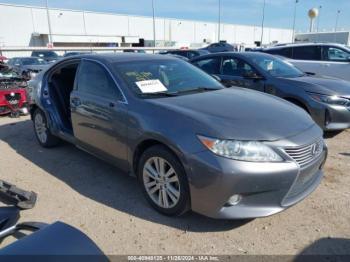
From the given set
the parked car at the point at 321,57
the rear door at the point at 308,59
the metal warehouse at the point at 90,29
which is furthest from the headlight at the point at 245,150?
the metal warehouse at the point at 90,29

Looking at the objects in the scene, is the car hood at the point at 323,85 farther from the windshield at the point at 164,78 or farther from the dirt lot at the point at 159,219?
the windshield at the point at 164,78

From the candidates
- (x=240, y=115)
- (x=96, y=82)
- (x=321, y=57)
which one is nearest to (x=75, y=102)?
(x=96, y=82)

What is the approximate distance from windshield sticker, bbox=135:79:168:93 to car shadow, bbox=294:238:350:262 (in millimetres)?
2196

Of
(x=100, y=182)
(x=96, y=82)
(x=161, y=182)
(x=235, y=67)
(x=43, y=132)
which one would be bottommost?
(x=100, y=182)

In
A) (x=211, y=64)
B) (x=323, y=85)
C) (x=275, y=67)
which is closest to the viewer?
(x=323, y=85)

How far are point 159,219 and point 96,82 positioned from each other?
191 cm

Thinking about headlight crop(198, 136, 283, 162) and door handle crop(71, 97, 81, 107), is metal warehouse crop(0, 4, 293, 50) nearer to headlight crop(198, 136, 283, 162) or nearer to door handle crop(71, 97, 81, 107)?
door handle crop(71, 97, 81, 107)

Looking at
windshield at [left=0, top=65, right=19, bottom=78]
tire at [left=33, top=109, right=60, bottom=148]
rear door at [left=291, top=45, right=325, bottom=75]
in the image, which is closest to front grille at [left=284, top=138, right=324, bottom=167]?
tire at [left=33, top=109, right=60, bottom=148]

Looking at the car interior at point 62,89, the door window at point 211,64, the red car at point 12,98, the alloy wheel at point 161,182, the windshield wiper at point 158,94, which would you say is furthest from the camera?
the red car at point 12,98

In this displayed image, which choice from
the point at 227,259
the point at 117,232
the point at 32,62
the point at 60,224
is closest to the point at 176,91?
the point at 117,232

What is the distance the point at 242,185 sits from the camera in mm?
2719

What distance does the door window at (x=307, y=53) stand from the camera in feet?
33.6

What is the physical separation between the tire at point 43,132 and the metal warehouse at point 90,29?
3574 cm

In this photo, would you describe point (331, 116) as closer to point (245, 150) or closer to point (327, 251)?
point (327, 251)
